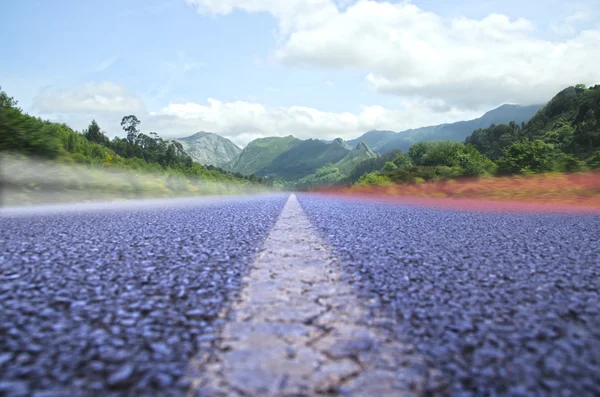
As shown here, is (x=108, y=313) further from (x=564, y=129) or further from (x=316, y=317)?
Result: (x=564, y=129)

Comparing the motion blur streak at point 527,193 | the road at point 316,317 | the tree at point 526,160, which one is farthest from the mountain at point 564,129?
the road at point 316,317

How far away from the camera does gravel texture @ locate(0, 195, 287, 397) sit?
1.45m

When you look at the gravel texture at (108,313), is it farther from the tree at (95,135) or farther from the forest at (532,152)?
the tree at (95,135)

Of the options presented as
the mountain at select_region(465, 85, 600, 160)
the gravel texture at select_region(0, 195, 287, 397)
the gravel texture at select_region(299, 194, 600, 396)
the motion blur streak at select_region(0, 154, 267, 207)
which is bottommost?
the gravel texture at select_region(299, 194, 600, 396)

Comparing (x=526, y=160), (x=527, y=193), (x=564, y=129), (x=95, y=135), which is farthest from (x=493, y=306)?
(x=95, y=135)

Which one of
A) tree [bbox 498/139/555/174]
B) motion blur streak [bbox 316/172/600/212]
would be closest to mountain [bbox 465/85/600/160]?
tree [bbox 498/139/555/174]

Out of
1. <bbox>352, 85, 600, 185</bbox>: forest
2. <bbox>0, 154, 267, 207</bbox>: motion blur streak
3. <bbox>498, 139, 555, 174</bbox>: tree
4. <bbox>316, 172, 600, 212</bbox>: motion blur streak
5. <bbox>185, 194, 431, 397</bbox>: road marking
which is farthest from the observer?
<bbox>352, 85, 600, 185</bbox>: forest

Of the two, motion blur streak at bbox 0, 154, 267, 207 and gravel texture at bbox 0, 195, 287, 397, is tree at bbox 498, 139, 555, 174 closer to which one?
gravel texture at bbox 0, 195, 287, 397

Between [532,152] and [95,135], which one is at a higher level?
[95,135]

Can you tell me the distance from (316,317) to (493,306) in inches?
44.7

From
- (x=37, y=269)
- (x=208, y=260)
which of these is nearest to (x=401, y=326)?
(x=208, y=260)

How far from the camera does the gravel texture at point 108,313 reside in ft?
4.76

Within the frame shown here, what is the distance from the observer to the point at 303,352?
1687mm

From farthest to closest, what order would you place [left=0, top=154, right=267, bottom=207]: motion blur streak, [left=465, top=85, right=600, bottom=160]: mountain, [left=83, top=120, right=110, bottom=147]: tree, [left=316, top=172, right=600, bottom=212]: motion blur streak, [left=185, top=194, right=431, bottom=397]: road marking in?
1. [left=83, top=120, right=110, bottom=147]: tree
2. [left=465, top=85, right=600, bottom=160]: mountain
3. [left=0, top=154, right=267, bottom=207]: motion blur streak
4. [left=316, top=172, right=600, bottom=212]: motion blur streak
5. [left=185, top=194, right=431, bottom=397]: road marking
